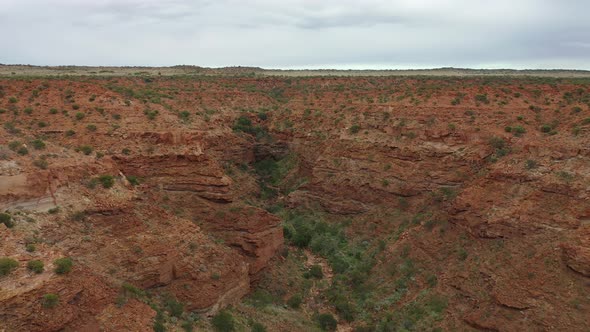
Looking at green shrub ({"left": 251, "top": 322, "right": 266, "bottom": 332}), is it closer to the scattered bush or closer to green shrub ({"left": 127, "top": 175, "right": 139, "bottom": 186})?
the scattered bush

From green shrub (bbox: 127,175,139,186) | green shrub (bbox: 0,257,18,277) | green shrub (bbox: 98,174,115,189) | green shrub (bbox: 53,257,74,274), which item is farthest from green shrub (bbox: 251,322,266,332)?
green shrub (bbox: 0,257,18,277)

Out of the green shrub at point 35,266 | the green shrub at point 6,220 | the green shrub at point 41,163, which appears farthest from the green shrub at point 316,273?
the green shrub at point 6,220

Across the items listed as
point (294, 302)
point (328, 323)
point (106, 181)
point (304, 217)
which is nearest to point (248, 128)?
point (304, 217)

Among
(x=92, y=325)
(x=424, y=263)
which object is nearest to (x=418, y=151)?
(x=424, y=263)

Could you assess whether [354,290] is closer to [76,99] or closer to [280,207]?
[280,207]

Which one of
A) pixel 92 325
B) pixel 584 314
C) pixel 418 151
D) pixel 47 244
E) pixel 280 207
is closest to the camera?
pixel 92 325

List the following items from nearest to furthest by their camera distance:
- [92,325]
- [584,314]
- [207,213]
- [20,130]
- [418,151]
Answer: [92,325] < [584,314] < [20,130] < [207,213] < [418,151]
